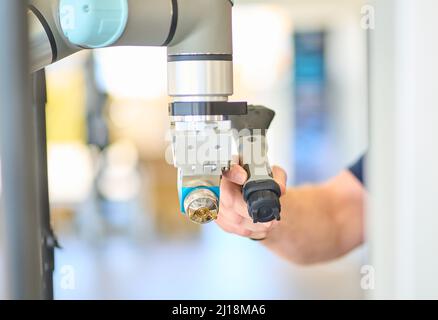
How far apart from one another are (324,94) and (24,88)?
227 centimetres

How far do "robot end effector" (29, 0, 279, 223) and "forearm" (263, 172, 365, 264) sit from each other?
0.38m

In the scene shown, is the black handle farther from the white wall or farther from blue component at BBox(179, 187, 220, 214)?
the white wall

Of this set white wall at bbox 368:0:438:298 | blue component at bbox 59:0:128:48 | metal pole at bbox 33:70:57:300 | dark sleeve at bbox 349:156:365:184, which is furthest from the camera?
dark sleeve at bbox 349:156:365:184

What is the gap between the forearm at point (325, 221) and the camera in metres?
0.77

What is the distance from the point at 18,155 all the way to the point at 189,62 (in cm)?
19

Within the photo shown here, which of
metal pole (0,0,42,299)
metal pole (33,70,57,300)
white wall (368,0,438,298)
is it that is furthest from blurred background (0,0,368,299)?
metal pole (0,0,42,299)

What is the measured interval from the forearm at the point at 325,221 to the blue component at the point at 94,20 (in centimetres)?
43

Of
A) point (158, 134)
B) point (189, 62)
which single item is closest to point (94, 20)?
point (189, 62)

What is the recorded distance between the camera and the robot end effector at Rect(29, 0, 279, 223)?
356 mm

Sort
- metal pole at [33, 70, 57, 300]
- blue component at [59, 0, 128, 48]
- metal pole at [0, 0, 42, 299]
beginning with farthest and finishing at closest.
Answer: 1. metal pole at [33, 70, 57, 300]
2. blue component at [59, 0, 128, 48]
3. metal pole at [0, 0, 42, 299]

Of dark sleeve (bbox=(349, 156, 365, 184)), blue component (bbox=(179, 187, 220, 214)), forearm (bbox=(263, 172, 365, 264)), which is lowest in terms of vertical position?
forearm (bbox=(263, 172, 365, 264))

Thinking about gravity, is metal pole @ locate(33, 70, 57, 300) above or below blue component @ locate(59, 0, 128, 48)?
below

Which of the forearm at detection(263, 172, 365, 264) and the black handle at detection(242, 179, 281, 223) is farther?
the forearm at detection(263, 172, 365, 264)
